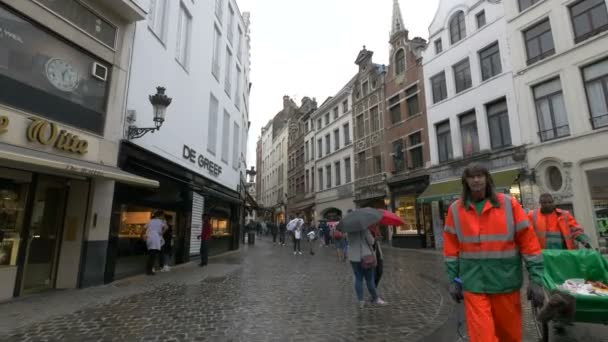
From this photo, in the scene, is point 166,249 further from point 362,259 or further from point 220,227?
point 362,259

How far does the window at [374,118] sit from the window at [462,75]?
730 centimetres

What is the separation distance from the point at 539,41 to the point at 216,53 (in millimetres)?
14941

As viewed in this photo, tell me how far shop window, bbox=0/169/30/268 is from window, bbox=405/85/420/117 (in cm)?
2102

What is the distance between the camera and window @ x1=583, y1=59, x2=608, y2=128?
43.7ft

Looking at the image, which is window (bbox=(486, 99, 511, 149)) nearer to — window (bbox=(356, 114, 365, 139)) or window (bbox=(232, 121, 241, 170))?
window (bbox=(356, 114, 365, 139))

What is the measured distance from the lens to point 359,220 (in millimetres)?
6000

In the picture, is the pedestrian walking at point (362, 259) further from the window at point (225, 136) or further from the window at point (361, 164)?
the window at point (361, 164)

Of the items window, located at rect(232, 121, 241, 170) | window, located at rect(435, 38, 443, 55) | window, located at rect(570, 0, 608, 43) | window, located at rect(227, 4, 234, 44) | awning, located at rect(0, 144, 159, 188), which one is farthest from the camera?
window, located at rect(435, 38, 443, 55)

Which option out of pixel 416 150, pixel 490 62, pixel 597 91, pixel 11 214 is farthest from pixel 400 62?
pixel 11 214

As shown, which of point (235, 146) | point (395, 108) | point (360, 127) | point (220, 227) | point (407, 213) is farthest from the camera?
point (360, 127)

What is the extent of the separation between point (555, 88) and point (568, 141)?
2.51 meters

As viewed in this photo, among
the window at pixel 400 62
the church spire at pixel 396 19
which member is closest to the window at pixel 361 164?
the window at pixel 400 62

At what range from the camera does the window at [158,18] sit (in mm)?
10319

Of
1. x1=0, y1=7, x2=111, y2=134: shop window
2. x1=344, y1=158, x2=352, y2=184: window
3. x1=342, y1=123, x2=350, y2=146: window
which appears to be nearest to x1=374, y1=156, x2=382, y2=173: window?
x1=344, y1=158, x2=352, y2=184: window
